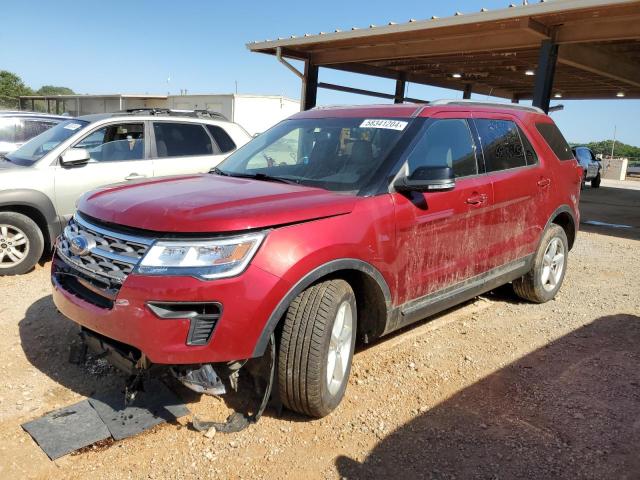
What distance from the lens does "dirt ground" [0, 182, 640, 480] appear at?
9.00 feet

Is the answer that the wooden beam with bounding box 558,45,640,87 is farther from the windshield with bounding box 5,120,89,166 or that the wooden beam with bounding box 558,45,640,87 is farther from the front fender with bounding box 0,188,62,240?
the front fender with bounding box 0,188,62,240

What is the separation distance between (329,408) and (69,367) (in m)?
1.87

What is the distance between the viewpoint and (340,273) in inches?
126

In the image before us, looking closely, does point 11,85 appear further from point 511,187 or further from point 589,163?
point 511,187

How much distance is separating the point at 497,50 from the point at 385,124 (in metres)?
8.85

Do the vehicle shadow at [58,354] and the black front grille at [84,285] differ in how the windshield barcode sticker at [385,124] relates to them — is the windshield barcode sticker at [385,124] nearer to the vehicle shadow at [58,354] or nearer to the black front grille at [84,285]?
the black front grille at [84,285]

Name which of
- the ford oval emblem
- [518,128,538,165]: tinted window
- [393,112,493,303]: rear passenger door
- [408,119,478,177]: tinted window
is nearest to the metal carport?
[518,128,538,165]: tinted window

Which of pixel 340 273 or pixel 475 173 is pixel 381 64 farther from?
pixel 340 273

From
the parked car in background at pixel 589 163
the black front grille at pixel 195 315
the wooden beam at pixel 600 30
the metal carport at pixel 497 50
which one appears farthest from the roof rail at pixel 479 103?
the parked car in background at pixel 589 163

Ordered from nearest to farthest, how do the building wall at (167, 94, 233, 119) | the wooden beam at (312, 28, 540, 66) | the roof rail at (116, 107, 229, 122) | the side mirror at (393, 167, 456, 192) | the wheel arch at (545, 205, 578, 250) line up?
the side mirror at (393, 167, 456, 192) → the wheel arch at (545, 205, 578, 250) → the roof rail at (116, 107, 229, 122) → the wooden beam at (312, 28, 540, 66) → the building wall at (167, 94, 233, 119)

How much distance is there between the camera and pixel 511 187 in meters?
4.47

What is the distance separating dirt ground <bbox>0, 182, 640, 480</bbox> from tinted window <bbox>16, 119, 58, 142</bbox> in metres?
4.07

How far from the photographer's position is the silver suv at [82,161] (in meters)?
5.65

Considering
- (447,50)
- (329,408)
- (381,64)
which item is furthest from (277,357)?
(381,64)
